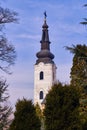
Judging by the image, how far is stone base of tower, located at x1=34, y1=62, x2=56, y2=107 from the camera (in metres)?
103

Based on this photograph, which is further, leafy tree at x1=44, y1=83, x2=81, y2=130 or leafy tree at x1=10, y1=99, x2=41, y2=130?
leafy tree at x1=10, y1=99, x2=41, y2=130

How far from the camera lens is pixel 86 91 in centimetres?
2278

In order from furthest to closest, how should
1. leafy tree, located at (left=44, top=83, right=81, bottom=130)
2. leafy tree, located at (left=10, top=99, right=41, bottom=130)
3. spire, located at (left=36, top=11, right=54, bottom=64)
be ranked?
1. spire, located at (left=36, top=11, right=54, bottom=64)
2. leafy tree, located at (left=10, top=99, right=41, bottom=130)
3. leafy tree, located at (left=44, top=83, right=81, bottom=130)

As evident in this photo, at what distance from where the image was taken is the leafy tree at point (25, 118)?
17.2 metres

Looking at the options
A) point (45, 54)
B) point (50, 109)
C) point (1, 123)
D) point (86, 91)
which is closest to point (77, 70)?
point (86, 91)

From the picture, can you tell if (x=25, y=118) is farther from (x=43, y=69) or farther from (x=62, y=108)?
(x=43, y=69)

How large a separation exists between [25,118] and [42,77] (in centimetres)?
8815

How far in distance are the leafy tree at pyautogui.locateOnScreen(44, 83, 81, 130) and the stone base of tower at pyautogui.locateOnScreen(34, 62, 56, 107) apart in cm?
8615

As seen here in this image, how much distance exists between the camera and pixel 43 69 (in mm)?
104250

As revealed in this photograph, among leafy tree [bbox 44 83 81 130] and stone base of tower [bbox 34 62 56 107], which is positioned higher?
stone base of tower [bbox 34 62 56 107]

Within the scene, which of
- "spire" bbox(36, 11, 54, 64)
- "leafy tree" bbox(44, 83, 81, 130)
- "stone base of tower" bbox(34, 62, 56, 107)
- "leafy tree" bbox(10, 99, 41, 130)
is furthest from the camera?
"stone base of tower" bbox(34, 62, 56, 107)

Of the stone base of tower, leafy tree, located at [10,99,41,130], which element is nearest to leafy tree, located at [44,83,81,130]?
leafy tree, located at [10,99,41,130]

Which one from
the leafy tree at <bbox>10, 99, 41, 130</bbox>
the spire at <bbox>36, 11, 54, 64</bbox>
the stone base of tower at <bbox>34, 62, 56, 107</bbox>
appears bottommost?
the leafy tree at <bbox>10, 99, 41, 130</bbox>

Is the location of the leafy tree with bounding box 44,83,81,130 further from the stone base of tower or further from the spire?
the stone base of tower
